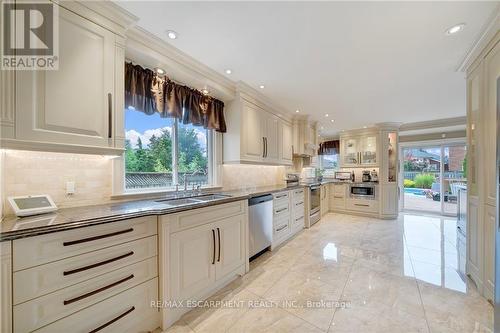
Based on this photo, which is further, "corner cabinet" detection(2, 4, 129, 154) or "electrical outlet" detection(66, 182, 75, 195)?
"electrical outlet" detection(66, 182, 75, 195)

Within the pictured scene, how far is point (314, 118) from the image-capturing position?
15.6 ft

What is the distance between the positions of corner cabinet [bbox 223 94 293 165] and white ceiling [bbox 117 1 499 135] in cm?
39


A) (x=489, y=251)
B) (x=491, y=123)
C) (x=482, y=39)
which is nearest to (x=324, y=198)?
(x=489, y=251)

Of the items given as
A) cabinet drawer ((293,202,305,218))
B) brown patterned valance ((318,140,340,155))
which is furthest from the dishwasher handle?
brown patterned valance ((318,140,340,155))

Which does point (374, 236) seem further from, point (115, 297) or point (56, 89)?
point (56, 89)

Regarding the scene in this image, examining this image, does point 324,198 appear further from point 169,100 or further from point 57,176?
point 57,176

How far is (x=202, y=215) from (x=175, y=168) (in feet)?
3.25

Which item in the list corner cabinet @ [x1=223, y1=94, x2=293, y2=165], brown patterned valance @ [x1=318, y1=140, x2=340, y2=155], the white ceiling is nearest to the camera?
the white ceiling

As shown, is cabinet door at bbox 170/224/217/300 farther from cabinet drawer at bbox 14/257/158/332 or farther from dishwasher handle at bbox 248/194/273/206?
dishwasher handle at bbox 248/194/273/206

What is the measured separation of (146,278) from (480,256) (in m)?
3.14

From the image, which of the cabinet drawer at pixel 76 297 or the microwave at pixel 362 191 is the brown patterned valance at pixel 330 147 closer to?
the microwave at pixel 362 191

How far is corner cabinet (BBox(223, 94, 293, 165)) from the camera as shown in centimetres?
303

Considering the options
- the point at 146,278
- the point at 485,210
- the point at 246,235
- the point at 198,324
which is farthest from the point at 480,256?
the point at 146,278

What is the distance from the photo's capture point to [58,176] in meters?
1.57
